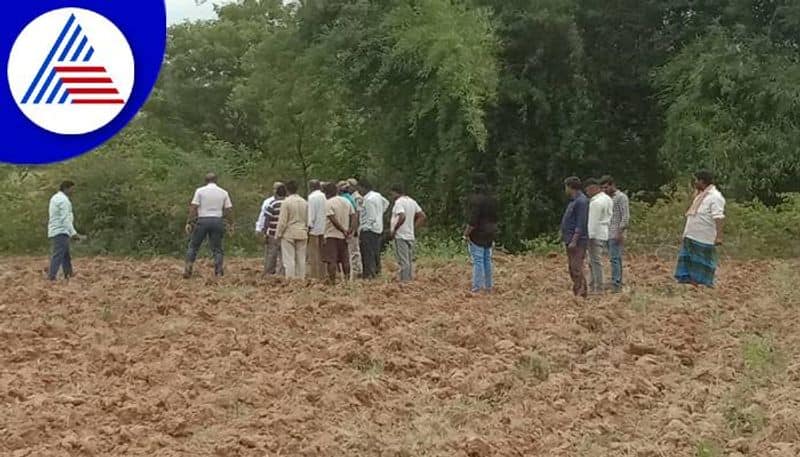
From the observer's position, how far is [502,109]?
22766 mm

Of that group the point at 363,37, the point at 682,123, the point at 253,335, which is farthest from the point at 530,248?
the point at 253,335

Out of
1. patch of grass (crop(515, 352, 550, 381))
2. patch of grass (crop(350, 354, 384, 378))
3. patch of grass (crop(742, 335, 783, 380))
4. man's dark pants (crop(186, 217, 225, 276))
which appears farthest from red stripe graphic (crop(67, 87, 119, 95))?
man's dark pants (crop(186, 217, 225, 276))

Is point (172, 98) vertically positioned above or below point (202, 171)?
above

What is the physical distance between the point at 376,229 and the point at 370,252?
39 cm

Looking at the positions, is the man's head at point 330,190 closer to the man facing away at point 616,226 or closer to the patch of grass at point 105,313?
the patch of grass at point 105,313

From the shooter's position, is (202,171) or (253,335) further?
(202,171)

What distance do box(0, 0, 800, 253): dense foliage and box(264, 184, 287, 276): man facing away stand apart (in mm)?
7613

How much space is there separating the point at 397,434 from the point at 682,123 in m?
15.8

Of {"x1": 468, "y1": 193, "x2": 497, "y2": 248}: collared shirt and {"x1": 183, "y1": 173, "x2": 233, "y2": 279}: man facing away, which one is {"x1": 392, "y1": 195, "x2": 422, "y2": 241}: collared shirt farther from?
{"x1": 183, "y1": 173, "x2": 233, "y2": 279}: man facing away

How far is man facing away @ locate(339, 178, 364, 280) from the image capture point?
13039mm

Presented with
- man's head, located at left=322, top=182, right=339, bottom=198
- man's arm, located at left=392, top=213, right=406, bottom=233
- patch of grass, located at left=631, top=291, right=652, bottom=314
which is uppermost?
man's head, located at left=322, top=182, right=339, bottom=198

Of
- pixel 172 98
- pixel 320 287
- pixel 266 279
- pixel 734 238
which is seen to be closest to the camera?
pixel 320 287

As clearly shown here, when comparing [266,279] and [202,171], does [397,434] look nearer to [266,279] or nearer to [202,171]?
[266,279]

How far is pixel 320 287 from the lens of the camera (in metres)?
12.2
